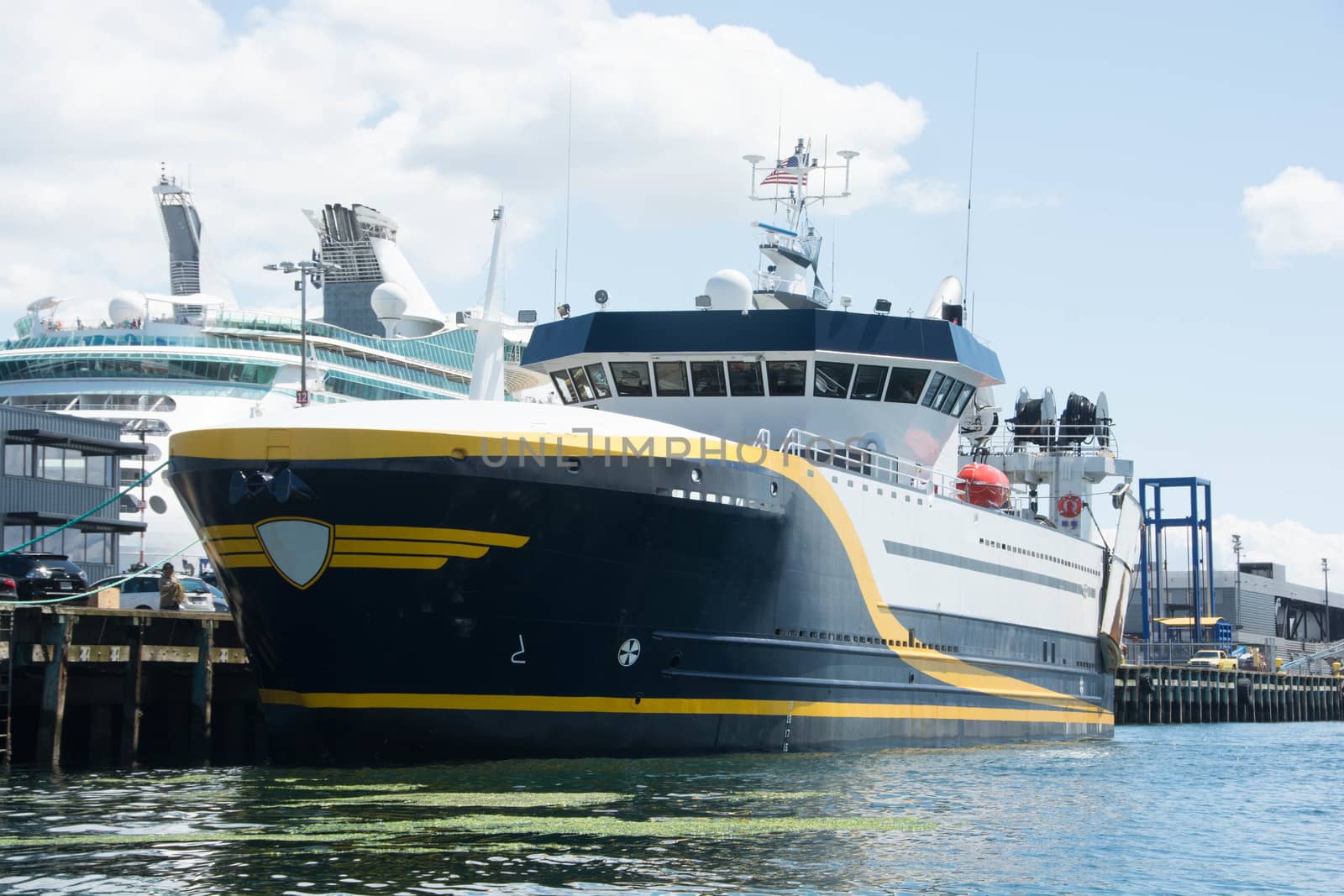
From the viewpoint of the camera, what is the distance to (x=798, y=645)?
744 inches

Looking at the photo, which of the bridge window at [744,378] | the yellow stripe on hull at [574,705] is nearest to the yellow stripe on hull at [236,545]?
the yellow stripe on hull at [574,705]

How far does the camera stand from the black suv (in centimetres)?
2227

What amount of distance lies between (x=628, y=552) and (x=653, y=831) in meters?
4.78

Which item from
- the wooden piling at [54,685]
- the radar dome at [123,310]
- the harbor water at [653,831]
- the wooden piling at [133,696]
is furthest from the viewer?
the radar dome at [123,310]

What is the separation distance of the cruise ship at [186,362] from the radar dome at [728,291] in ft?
77.3

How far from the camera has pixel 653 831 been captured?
40.8 ft

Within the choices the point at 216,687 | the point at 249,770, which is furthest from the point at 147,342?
the point at 249,770

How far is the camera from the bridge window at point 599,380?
22641 mm

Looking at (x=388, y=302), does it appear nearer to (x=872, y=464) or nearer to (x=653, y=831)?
(x=872, y=464)

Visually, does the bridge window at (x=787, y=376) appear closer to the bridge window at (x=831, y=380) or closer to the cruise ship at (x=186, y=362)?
the bridge window at (x=831, y=380)

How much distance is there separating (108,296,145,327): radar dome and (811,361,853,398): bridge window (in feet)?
149

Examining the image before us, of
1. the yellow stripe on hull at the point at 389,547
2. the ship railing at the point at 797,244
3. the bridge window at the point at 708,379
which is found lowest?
the yellow stripe on hull at the point at 389,547

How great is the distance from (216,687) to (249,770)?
4792 millimetres

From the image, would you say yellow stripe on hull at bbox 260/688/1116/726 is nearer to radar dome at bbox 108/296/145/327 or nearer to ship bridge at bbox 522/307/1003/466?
ship bridge at bbox 522/307/1003/466
